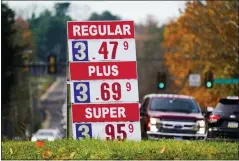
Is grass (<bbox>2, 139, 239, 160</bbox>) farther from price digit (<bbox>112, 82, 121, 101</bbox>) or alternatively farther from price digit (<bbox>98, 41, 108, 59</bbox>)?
price digit (<bbox>98, 41, 108, 59</bbox>)

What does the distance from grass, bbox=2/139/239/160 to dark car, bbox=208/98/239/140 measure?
11.0 m

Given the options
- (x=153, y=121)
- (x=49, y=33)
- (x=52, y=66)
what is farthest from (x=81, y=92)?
(x=49, y=33)

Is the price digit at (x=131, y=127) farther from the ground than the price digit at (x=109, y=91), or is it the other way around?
the price digit at (x=109, y=91)

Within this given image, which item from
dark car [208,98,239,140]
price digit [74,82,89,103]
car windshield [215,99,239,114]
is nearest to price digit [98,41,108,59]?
price digit [74,82,89,103]

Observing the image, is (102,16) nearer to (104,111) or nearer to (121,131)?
(121,131)

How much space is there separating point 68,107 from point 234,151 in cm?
381

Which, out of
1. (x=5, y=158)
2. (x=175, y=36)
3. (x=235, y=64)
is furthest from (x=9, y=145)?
(x=175, y=36)

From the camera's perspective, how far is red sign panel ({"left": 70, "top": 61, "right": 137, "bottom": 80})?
57.4 feet

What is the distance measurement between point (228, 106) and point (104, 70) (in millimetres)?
11206

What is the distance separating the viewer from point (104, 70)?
17516 millimetres

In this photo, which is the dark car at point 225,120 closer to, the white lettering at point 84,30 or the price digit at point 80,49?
the price digit at point 80,49

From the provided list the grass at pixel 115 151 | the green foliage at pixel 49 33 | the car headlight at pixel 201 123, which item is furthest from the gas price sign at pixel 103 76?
the green foliage at pixel 49 33

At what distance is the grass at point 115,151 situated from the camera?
15.0 meters

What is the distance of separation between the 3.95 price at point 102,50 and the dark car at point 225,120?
10639 mm
